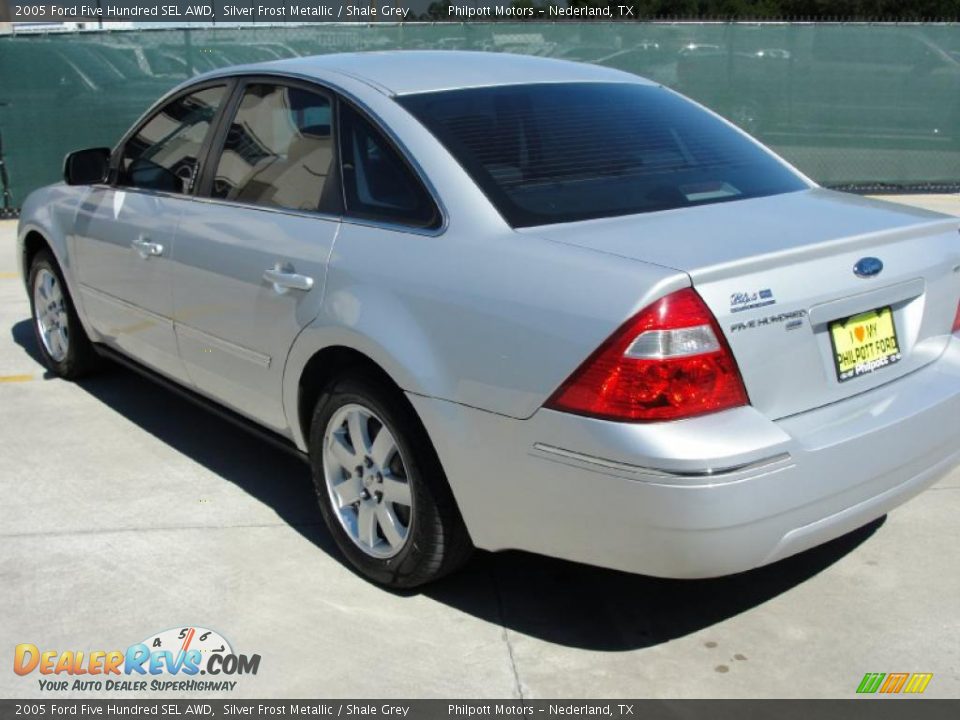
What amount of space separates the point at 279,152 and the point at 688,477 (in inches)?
83.4

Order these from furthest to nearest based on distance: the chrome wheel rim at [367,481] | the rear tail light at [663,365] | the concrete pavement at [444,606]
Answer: the chrome wheel rim at [367,481] < the concrete pavement at [444,606] < the rear tail light at [663,365]

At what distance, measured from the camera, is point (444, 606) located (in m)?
3.51

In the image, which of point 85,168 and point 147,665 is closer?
point 147,665

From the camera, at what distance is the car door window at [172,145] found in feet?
14.6

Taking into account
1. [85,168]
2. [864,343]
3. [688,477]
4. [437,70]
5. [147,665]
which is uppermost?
[437,70]

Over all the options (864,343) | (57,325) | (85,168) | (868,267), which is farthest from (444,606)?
(57,325)

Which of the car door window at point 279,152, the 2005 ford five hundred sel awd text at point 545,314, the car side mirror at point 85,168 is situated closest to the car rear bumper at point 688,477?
the 2005 ford five hundred sel awd text at point 545,314

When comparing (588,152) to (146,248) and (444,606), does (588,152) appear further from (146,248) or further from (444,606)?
(146,248)

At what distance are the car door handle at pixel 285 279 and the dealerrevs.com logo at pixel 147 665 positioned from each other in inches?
45.0

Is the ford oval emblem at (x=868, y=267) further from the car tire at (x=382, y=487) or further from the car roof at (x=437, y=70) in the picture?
the car roof at (x=437, y=70)

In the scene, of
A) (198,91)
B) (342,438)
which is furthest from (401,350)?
(198,91)

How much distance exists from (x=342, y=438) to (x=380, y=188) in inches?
33.3

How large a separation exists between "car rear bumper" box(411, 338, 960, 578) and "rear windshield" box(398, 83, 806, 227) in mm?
701
